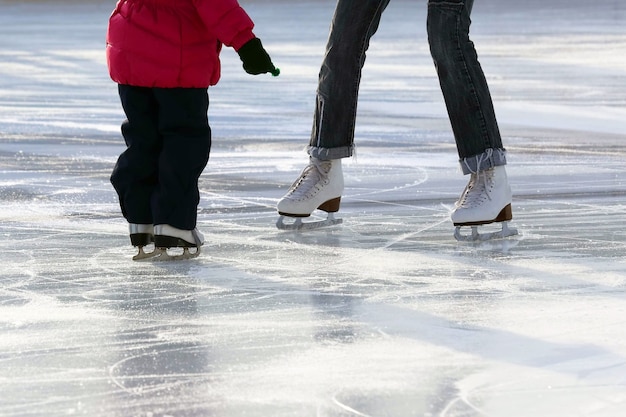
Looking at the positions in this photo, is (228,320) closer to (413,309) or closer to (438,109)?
(413,309)

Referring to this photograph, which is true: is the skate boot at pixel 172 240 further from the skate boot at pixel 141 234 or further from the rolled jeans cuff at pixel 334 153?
the rolled jeans cuff at pixel 334 153

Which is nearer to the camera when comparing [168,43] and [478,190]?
[168,43]

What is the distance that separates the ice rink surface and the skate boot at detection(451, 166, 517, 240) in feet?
0.21

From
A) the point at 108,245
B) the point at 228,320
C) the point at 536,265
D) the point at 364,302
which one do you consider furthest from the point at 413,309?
→ the point at 108,245

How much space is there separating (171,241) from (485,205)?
0.89 m

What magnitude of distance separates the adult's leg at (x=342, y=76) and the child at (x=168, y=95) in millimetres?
648

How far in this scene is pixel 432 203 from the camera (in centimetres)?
521

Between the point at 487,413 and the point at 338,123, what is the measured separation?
2.40 m

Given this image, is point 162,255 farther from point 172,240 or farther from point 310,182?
point 310,182

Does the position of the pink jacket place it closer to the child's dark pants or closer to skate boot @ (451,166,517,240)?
the child's dark pants

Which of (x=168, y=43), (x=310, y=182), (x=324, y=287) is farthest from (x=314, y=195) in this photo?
(x=324, y=287)

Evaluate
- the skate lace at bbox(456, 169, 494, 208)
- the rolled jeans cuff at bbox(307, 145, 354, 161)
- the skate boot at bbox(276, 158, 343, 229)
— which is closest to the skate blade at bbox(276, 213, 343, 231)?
the skate boot at bbox(276, 158, 343, 229)

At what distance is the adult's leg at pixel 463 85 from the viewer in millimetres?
4605

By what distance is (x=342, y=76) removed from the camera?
16.0 ft
